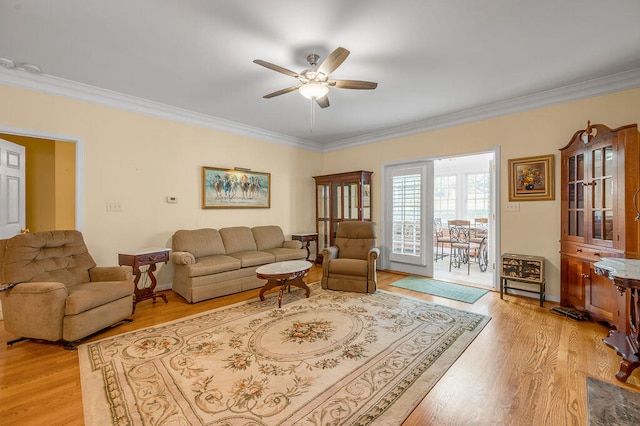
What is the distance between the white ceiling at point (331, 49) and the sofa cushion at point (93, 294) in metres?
2.29

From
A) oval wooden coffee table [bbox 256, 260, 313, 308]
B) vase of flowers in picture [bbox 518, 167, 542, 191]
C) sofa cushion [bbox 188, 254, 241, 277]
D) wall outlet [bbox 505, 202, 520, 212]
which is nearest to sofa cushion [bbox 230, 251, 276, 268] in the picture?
sofa cushion [bbox 188, 254, 241, 277]

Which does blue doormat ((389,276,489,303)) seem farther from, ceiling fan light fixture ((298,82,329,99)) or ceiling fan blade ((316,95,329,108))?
ceiling fan light fixture ((298,82,329,99))

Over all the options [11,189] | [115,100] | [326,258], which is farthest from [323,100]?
[11,189]

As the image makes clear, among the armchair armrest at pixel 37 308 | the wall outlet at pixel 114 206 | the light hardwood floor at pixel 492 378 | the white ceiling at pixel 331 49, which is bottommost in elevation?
the light hardwood floor at pixel 492 378

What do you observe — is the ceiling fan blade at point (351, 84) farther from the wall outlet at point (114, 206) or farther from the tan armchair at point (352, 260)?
the wall outlet at point (114, 206)

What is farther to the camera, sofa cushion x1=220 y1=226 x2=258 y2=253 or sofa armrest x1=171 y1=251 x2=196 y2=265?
sofa cushion x1=220 y1=226 x2=258 y2=253

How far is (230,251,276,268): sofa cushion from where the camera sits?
409 centimetres

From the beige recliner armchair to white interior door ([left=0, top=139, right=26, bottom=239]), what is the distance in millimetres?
973

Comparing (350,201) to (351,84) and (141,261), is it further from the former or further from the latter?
(141,261)

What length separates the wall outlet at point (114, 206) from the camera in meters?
3.66

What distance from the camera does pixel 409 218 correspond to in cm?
516

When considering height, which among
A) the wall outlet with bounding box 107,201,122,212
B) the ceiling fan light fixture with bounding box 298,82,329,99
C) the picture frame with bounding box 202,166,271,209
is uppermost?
the ceiling fan light fixture with bounding box 298,82,329,99

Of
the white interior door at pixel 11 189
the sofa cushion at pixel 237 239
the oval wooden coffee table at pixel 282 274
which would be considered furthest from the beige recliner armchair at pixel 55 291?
the sofa cushion at pixel 237 239

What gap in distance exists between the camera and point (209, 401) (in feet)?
5.71
